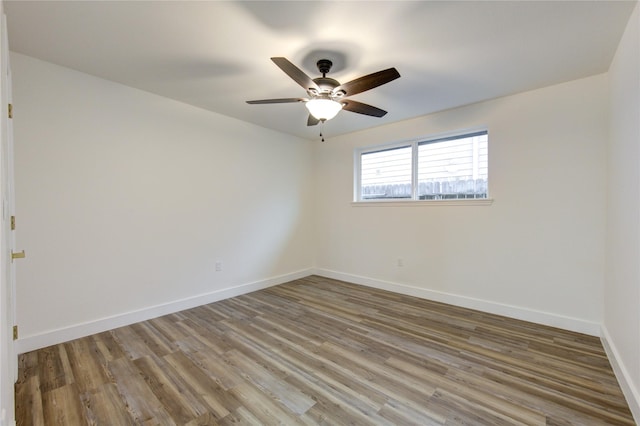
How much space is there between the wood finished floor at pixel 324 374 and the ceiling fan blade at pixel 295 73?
210cm

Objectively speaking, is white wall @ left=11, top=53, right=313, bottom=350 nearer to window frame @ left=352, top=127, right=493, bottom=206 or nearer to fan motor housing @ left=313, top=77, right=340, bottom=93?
window frame @ left=352, top=127, right=493, bottom=206

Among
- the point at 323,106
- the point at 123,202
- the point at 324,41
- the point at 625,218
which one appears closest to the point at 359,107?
the point at 323,106

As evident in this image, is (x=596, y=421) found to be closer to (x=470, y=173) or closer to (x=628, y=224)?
(x=628, y=224)

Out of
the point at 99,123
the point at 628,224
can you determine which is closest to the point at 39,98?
the point at 99,123

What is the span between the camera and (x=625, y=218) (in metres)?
1.90

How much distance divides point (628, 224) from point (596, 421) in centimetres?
123

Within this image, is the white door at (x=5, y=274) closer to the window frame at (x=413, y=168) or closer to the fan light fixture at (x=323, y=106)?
the fan light fixture at (x=323, y=106)

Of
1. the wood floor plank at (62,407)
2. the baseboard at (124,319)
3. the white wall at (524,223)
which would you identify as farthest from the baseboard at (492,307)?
the wood floor plank at (62,407)

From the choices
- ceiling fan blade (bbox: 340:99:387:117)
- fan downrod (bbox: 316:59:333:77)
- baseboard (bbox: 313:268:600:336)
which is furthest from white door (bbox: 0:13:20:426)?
baseboard (bbox: 313:268:600:336)

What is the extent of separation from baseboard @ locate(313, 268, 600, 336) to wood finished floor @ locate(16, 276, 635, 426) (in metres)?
0.11

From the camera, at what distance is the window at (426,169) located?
3.31 meters

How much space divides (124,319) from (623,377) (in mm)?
4039

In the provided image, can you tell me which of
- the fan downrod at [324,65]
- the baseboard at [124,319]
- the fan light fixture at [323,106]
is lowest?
the baseboard at [124,319]

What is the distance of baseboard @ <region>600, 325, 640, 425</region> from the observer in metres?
1.55
